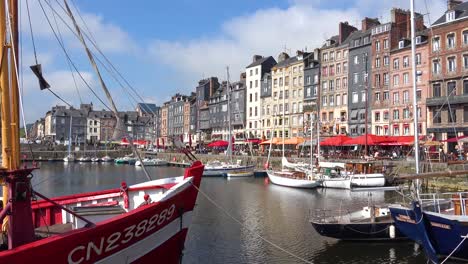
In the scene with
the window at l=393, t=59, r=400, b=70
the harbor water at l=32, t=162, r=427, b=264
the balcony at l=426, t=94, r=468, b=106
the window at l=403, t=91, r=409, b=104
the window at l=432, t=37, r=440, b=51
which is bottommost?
the harbor water at l=32, t=162, r=427, b=264

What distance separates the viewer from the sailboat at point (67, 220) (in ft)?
29.5

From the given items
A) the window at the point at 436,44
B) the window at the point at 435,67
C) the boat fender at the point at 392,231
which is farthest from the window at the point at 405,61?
the boat fender at the point at 392,231

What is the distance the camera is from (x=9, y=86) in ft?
32.1

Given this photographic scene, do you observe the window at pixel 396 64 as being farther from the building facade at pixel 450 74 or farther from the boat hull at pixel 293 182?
the boat hull at pixel 293 182

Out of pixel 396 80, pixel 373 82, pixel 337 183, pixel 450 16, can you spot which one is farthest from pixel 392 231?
pixel 373 82

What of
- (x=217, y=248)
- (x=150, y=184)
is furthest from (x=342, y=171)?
(x=150, y=184)

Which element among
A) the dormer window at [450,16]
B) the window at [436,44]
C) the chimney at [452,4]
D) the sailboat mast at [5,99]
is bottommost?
the sailboat mast at [5,99]

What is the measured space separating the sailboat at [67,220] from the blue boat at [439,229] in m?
8.72

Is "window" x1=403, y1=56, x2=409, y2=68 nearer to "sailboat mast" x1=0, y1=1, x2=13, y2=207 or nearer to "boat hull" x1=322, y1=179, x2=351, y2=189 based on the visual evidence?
"boat hull" x1=322, y1=179, x2=351, y2=189

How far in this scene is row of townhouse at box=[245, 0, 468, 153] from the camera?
182ft

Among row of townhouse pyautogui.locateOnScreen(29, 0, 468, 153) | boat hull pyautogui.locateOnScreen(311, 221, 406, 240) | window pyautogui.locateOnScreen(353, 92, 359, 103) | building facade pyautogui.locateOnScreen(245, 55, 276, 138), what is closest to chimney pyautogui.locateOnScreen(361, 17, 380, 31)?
row of townhouse pyautogui.locateOnScreen(29, 0, 468, 153)

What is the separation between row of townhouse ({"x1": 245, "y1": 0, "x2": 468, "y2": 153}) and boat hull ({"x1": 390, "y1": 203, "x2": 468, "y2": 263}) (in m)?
28.6

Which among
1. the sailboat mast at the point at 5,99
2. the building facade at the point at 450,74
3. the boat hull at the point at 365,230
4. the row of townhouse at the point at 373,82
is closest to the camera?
the sailboat mast at the point at 5,99

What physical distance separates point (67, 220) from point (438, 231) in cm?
1272
